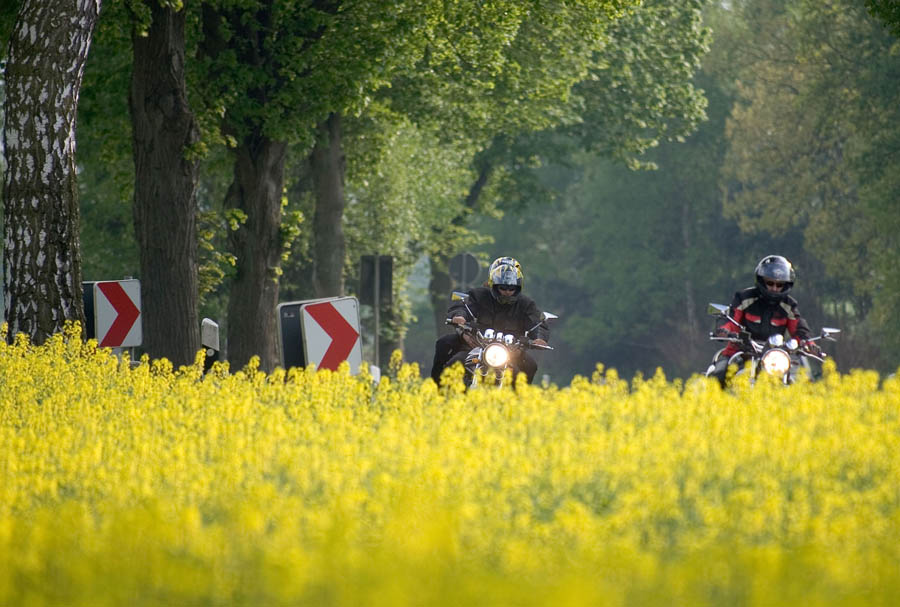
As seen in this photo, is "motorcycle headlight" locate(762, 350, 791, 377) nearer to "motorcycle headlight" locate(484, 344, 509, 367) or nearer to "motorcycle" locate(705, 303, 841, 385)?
"motorcycle" locate(705, 303, 841, 385)

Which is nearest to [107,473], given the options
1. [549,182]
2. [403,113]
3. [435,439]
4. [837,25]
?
[435,439]

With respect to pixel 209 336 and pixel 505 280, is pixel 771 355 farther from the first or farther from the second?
pixel 209 336

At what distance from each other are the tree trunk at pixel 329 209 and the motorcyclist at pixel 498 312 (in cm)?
1433

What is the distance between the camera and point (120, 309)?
19.0 m

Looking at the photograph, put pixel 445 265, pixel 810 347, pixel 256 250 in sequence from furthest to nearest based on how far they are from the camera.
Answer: pixel 445 265, pixel 256 250, pixel 810 347

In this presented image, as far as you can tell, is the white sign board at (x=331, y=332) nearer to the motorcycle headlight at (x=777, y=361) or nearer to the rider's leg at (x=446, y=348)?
the rider's leg at (x=446, y=348)

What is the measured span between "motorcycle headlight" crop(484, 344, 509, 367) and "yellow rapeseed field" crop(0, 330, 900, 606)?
2.41m

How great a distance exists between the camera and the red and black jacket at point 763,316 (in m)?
14.0

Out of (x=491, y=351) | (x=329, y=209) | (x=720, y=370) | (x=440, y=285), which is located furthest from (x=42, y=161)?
(x=440, y=285)

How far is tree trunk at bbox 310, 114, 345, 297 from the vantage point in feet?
97.8

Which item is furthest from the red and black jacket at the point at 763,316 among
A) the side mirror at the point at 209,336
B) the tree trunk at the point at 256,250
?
the tree trunk at the point at 256,250

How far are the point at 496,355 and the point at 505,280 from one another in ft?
3.85

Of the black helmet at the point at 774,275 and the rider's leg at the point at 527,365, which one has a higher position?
the black helmet at the point at 774,275

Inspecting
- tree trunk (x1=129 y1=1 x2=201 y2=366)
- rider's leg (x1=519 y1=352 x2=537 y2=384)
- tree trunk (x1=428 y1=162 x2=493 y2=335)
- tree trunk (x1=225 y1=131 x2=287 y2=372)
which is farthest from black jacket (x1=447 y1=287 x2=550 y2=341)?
tree trunk (x1=428 y1=162 x2=493 y2=335)
